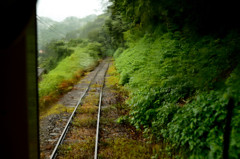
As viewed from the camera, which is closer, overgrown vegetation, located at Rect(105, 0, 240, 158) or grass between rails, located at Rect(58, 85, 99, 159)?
overgrown vegetation, located at Rect(105, 0, 240, 158)

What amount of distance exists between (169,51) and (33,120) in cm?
700

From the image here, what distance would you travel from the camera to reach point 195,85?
4.92 metres

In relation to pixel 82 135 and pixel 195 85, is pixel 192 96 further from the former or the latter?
Result: pixel 82 135

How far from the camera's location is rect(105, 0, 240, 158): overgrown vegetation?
3.48 meters

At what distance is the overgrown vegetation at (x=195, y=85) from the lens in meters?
3.48

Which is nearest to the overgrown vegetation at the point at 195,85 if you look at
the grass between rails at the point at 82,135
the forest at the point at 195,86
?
the forest at the point at 195,86

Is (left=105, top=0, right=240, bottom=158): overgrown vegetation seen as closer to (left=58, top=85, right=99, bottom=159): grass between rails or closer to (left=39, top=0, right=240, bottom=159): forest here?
(left=39, top=0, right=240, bottom=159): forest

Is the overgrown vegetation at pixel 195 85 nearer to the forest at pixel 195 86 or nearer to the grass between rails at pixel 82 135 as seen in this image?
the forest at pixel 195 86

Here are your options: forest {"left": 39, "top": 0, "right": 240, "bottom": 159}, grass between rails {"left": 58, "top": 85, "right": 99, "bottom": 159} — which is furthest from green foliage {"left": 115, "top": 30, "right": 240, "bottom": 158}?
grass between rails {"left": 58, "top": 85, "right": 99, "bottom": 159}

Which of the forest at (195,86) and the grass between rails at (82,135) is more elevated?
the forest at (195,86)

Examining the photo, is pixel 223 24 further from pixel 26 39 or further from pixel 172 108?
pixel 26 39

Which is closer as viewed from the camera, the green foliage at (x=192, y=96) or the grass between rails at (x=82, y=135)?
the green foliage at (x=192, y=96)

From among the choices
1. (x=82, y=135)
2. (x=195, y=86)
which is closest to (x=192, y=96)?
(x=195, y=86)

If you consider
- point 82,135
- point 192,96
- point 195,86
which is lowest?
point 82,135
